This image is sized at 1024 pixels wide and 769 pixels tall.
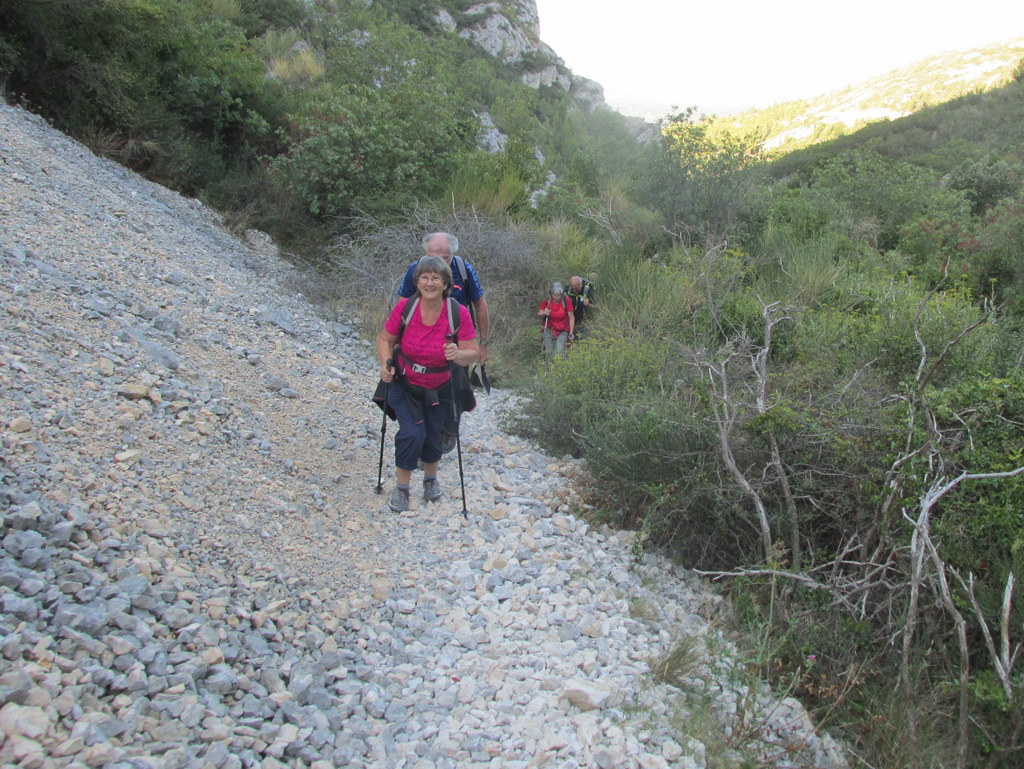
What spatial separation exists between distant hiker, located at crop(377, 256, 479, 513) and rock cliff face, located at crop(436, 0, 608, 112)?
3234 cm

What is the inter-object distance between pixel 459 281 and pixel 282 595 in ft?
8.03

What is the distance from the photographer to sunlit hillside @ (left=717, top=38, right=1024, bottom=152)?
150 feet

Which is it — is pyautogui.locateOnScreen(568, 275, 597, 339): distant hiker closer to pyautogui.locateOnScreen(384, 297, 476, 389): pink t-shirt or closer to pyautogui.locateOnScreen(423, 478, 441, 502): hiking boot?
pyautogui.locateOnScreen(423, 478, 441, 502): hiking boot

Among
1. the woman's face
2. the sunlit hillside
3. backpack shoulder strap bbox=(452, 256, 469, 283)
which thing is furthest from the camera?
the sunlit hillside

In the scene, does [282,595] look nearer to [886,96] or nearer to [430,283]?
[430,283]

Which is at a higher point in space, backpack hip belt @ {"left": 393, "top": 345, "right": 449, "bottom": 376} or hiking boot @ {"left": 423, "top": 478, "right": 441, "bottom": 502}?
backpack hip belt @ {"left": 393, "top": 345, "right": 449, "bottom": 376}

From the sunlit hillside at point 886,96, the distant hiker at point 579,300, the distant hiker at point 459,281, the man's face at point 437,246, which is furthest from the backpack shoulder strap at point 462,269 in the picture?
the sunlit hillside at point 886,96

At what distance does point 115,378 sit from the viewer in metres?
4.20

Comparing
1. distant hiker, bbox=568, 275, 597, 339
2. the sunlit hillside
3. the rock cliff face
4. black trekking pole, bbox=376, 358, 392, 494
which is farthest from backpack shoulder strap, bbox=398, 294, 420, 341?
the sunlit hillside

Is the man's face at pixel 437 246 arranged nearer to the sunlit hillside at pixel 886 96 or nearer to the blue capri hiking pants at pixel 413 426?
the blue capri hiking pants at pixel 413 426

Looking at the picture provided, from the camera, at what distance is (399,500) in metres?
4.25

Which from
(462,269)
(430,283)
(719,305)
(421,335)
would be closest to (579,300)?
(719,305)

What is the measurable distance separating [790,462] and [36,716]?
3981 millimetres

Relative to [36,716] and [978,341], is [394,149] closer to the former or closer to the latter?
[978,341]
